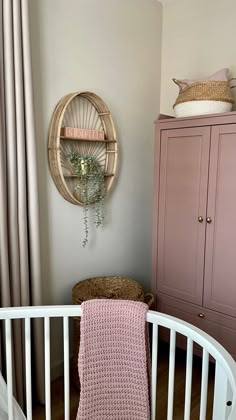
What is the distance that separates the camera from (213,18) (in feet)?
8.04

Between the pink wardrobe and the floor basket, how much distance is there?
169mm

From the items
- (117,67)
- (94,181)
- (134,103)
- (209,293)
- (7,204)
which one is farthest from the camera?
(134,103)

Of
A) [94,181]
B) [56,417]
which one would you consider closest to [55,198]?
[94,181]

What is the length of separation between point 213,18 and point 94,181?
1399mm

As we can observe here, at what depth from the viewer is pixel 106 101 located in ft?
7.89

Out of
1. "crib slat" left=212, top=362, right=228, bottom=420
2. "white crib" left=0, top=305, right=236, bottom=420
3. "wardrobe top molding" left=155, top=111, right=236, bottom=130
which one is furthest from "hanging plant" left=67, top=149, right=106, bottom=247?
"crib slat" left=212, top=362, right=228, bottom=420

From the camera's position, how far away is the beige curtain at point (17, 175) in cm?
168

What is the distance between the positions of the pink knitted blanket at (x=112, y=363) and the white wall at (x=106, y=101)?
936mm

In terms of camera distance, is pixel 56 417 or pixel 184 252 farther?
pixel 184 252

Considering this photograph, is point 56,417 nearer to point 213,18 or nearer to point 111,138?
point 111,138

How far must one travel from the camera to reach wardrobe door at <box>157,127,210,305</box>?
212 cm

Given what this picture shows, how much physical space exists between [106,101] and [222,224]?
1.12 metres

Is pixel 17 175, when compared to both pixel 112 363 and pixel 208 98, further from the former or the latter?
pixel 208 98

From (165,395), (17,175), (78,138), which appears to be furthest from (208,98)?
(165,395)
